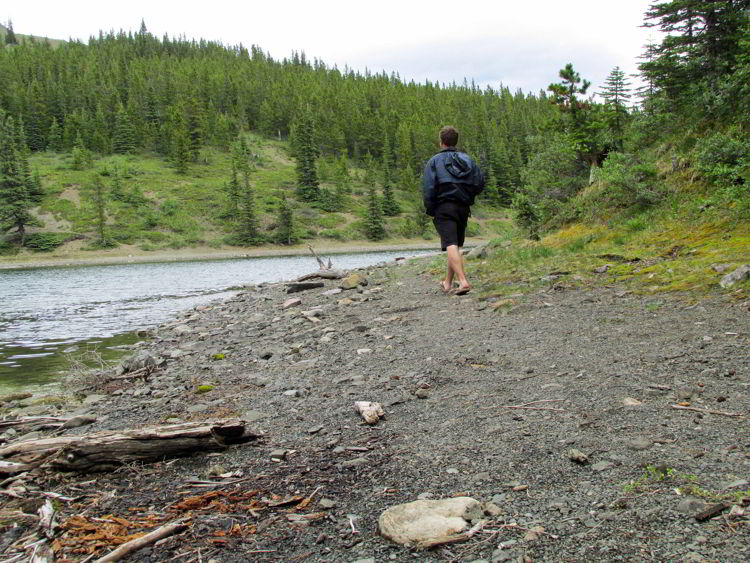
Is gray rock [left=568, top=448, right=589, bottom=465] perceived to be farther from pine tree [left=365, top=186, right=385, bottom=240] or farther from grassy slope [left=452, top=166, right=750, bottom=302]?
pine tree [left=365, top=186, right=385, bottom=240]

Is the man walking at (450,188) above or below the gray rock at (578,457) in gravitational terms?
above

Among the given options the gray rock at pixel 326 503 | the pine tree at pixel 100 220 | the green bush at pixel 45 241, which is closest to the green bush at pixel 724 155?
the gray rock at pixel 326 503

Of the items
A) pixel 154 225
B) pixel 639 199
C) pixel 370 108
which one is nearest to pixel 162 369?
pixel 639 199

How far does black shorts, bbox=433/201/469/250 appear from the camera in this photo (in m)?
8.46

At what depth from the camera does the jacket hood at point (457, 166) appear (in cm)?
840

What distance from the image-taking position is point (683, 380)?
368cm

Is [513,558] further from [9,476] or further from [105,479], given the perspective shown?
[9,476]

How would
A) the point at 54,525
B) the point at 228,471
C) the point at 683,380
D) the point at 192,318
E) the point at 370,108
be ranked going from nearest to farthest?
the point at 54,525 → the point at 228,471 → the point at 683,380 → the point at 192,318 → the point at 370,108

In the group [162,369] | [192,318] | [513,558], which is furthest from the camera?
[192,318]

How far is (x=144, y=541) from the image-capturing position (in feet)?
7.67

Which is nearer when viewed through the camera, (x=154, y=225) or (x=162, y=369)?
(x=162, y=369)

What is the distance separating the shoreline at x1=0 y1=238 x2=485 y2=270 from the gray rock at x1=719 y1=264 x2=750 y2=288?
158ft

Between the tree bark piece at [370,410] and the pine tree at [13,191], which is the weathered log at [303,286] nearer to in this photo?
the tree bark piece at [370,410]

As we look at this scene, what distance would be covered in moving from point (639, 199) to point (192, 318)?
38.9 ft
